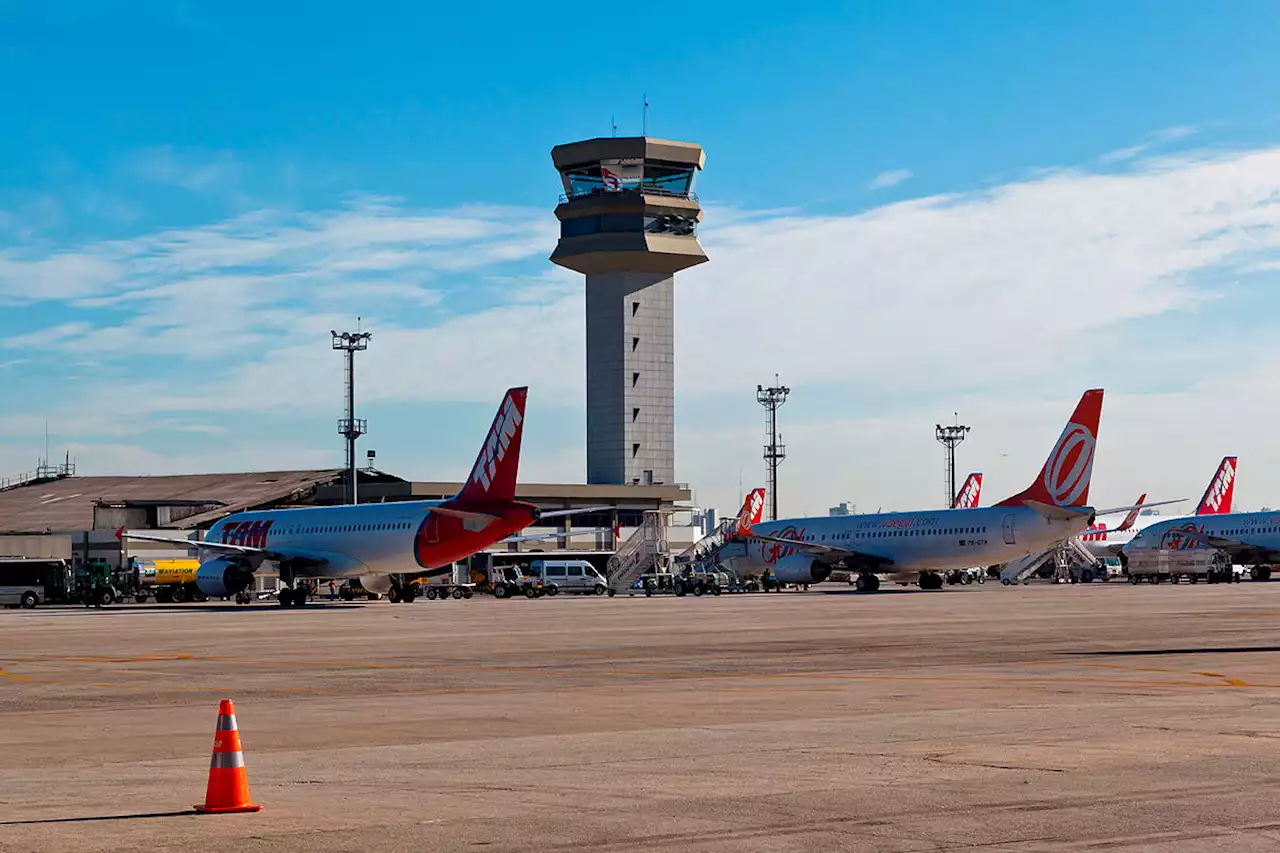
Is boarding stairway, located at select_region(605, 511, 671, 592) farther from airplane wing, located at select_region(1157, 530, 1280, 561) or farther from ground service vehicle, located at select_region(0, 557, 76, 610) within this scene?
airplane wing, located at select_region(1157, 530, 1280, 561)

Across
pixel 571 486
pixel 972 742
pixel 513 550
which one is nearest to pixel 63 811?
pixel 972 742

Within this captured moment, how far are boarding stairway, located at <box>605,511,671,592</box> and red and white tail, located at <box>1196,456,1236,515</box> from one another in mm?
47734

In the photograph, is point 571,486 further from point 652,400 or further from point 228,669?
point 228,669

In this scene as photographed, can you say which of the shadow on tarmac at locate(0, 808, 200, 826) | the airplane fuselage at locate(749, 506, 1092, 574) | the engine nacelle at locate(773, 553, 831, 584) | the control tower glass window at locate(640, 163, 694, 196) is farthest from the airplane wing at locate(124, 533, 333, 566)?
the control tower glass window at locate(640, 163, 694, 196)

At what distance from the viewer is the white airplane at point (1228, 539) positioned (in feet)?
303

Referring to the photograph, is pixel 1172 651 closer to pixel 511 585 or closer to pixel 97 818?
pixel 97 818

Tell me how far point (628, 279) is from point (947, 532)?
50237mm

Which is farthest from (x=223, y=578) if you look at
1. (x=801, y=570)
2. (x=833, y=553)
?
(x=833, y=553)

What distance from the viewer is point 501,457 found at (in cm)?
5869

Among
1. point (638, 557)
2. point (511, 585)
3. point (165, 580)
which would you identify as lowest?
point (511, 585)

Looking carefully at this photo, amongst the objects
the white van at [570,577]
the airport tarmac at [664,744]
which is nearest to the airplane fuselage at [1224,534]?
the white van at [570,577]

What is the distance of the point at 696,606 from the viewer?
188ft

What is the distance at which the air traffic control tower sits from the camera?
119 metres

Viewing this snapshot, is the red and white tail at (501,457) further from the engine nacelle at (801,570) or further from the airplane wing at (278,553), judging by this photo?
the engine nacelle at (801,570)
